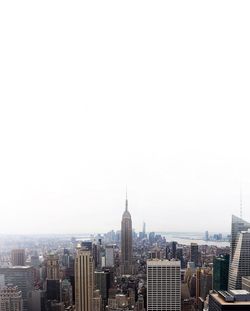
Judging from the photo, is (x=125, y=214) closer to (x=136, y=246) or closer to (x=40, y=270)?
(x=40, y=270)

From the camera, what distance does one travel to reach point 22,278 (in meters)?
6.43

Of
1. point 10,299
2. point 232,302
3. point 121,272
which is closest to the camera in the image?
point 232,302

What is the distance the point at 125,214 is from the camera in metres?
6.75

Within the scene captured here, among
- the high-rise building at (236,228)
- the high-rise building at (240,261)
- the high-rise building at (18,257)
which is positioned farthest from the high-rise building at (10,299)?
the high-rise building at (236,228)

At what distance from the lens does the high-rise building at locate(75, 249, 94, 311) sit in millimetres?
6902

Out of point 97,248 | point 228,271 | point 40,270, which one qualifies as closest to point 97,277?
point 97,248

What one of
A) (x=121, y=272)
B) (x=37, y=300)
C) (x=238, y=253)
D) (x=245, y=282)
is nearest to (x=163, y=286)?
(x=238, y=253)

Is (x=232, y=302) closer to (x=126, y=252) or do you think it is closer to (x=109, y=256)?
(x=126, y=252)

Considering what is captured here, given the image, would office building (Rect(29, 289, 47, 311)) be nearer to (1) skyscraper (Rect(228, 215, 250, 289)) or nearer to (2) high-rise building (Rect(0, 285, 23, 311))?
(2) high-rise building (Rect(0, 285, 23, 311))

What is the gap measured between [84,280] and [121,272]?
127 centimetres

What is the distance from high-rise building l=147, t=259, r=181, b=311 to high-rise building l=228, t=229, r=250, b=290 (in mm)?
835

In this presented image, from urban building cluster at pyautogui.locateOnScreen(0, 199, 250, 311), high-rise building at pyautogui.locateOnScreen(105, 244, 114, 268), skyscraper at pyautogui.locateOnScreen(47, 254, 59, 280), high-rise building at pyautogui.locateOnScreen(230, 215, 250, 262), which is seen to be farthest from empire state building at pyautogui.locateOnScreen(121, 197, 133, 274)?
high-rise building at pyautogui.locateOnScreen(230, 215, 250, 262)

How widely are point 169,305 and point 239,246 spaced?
5.25ft

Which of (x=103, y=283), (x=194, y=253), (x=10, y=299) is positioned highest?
(x=194, y=253)
